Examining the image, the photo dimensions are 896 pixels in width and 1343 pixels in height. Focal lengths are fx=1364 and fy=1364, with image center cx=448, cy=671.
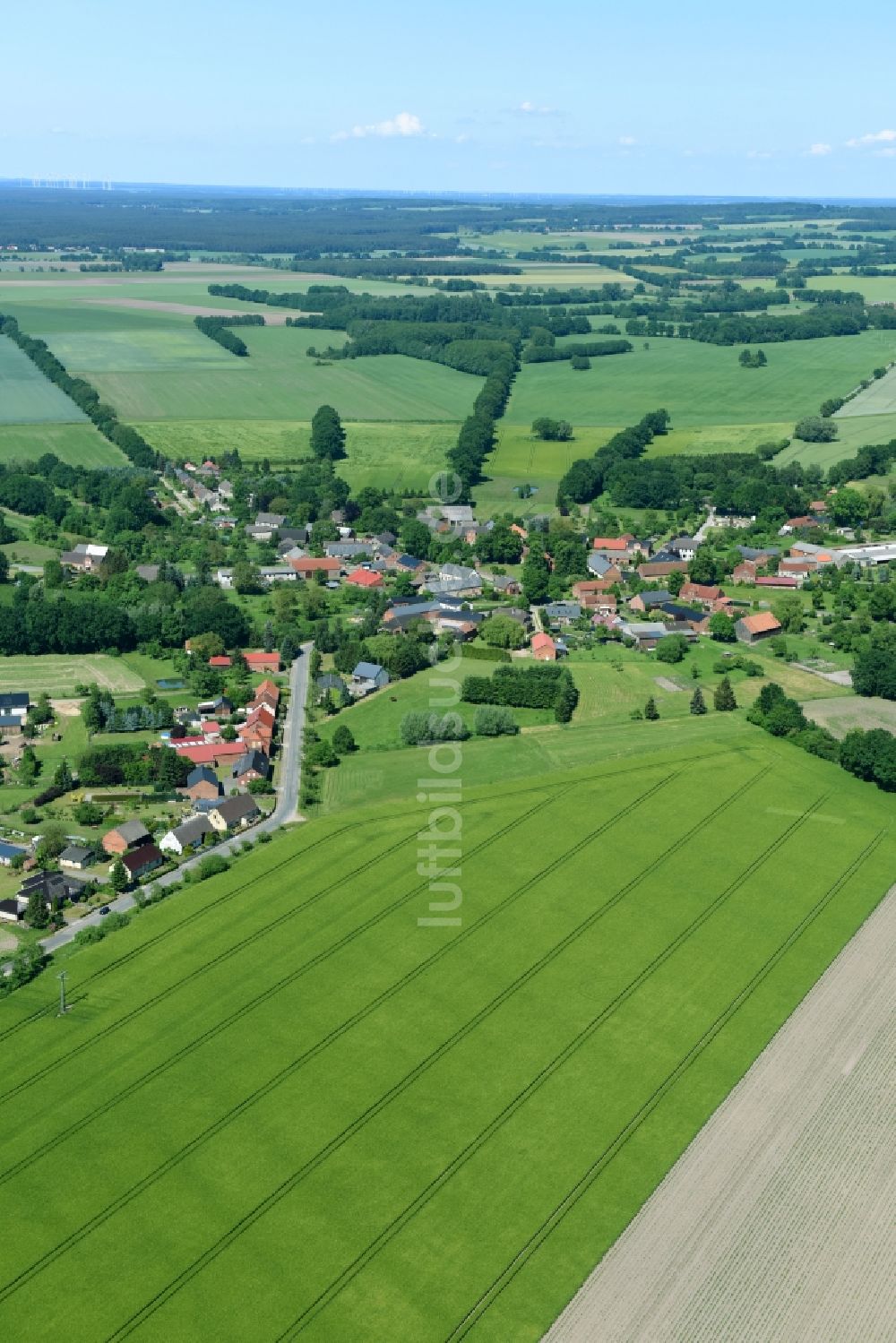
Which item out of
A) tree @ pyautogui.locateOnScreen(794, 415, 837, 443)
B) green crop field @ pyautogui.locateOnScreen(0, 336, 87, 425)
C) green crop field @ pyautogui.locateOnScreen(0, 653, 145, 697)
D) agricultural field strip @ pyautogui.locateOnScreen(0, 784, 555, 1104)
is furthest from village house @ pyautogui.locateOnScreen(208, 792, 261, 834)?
tree @ pyautogui.locateOnScreen(794, 415, 837, 443)

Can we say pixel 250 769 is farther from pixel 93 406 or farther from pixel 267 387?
pixel 267 387

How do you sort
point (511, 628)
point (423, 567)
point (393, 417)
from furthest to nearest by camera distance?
1. point (393, 417)
2. point (423, 567)
3. point (511, 628)

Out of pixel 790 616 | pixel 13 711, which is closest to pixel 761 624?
pixel 790 616

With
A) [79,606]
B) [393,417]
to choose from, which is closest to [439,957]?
[79,606]

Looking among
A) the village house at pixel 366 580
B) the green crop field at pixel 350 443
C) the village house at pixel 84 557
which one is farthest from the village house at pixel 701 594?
the village house at pixel 84 557

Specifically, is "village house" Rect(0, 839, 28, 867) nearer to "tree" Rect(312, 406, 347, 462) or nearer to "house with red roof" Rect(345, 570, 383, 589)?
"house with red roof" Rect(345, 570, 383, 589)

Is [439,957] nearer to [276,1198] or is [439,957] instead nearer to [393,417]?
[276,1198]
